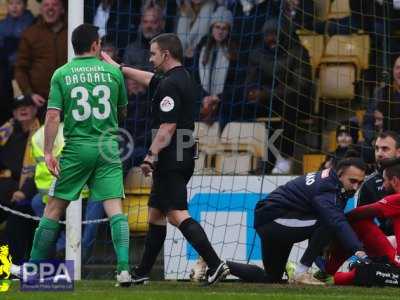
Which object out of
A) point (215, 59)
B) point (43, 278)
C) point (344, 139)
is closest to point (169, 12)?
point (215, 59)

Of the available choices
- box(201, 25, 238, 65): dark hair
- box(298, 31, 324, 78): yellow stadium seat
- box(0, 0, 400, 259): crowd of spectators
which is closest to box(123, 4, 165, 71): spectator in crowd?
box(0, 0, 400, 259): crowd of spectators

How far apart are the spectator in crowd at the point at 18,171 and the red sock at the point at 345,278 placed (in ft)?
13.1

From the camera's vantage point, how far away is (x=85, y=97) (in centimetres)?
860

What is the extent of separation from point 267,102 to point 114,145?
15.3 ft

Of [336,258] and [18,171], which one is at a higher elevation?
[336,258]

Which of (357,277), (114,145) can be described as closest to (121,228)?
(114,145)

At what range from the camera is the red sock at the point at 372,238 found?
941 centimetres

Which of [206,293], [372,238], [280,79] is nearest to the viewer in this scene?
[206,293]

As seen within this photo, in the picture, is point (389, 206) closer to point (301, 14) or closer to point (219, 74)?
point (219, 74)

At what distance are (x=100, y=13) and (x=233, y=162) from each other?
2065mm

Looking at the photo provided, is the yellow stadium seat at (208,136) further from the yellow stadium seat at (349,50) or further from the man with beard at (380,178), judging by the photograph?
the man with beard at (380,178)

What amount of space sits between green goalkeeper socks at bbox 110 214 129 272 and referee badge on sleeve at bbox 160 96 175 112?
2.66 ft

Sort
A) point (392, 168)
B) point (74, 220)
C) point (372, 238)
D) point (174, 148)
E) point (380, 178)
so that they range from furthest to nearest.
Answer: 1. point (74, 220)
2. point (380, 178)
3. point (372, 238)
4. point (392, 168)
5. point (174, 148)

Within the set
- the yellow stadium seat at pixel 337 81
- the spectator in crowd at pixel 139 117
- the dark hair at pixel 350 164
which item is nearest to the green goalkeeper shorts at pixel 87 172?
the dark hair at pixel 350 164
